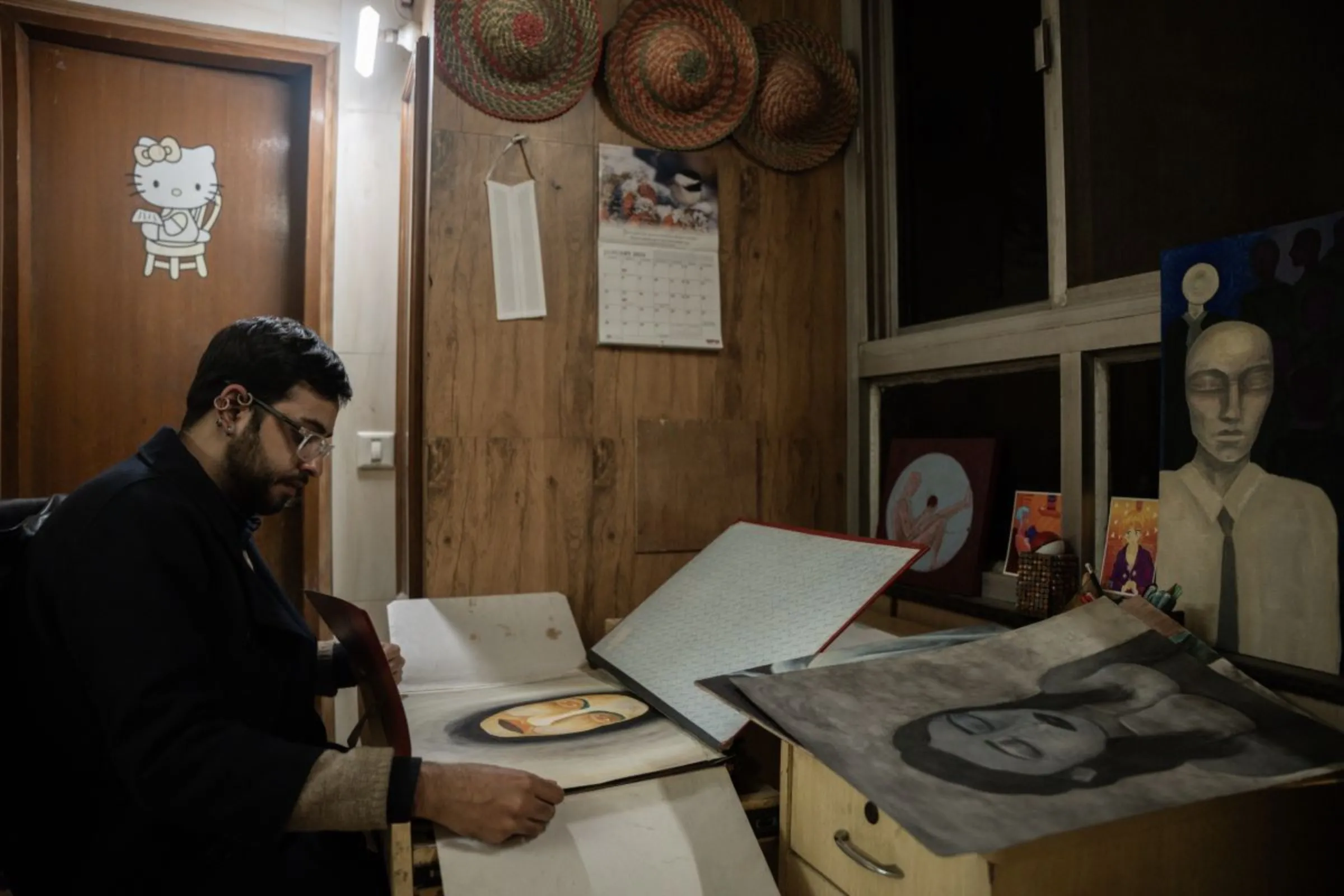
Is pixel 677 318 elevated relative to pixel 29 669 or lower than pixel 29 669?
elevated

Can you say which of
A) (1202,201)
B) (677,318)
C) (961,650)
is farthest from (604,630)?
(1202,201)

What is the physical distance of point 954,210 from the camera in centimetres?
177

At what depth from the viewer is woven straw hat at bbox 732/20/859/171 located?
1834 mm

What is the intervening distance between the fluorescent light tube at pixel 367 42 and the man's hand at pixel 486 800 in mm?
1798

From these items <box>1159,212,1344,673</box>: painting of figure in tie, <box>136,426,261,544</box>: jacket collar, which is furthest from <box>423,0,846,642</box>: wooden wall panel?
<box>1159,212,1344,673</box>: painting of figure in tie

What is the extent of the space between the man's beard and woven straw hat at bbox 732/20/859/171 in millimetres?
1177

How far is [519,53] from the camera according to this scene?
1657 millimetres

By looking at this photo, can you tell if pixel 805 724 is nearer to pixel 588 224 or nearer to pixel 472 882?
pixel 472 882

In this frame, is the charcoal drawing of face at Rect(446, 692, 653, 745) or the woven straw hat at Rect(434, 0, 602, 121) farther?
the woven straw hat at Rect(434, 0, 602, 121)

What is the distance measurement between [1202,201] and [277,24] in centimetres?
221

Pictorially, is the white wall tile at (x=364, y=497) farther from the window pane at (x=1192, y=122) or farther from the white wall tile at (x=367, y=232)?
the window pane at (x=1192, y=122)

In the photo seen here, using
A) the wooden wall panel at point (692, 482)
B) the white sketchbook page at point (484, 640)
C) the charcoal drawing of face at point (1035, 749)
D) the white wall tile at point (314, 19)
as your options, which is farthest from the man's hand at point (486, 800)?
the white wall tile at point (314, 19)

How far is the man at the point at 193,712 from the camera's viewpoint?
3.01ft

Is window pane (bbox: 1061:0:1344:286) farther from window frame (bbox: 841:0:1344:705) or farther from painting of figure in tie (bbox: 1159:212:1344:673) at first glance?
painting of figure in tie (bbox: 1159:212:1344:673)
